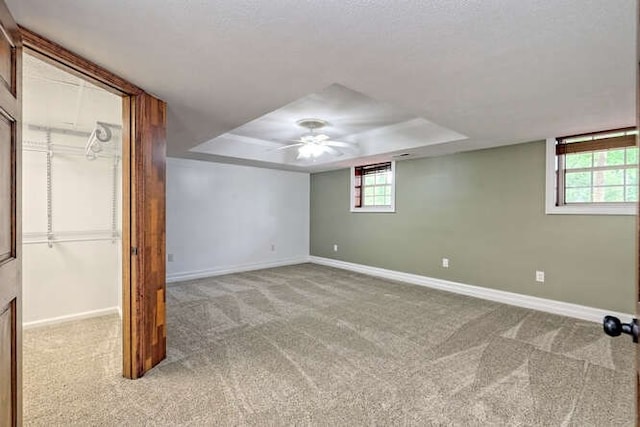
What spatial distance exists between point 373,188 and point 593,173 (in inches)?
125

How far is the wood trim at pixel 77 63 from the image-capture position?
4.92 feet

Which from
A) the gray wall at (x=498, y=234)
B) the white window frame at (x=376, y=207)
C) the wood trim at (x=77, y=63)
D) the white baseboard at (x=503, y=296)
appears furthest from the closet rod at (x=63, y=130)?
the white baseboard at (x=503, y=296)

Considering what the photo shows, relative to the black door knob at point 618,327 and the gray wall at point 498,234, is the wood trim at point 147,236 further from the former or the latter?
the gray wall at point 498,234

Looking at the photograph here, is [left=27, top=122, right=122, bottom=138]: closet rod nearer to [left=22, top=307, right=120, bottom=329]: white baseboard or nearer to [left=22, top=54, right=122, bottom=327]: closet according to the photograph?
[left=22, top=54, right=122, bottom=327]: closet

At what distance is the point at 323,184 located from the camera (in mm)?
6633

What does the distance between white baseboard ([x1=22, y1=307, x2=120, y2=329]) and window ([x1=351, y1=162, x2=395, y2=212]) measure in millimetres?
4214

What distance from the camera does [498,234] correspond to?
4.04 m

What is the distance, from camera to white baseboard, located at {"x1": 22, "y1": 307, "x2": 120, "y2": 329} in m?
3.02

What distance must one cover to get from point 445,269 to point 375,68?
359 cm

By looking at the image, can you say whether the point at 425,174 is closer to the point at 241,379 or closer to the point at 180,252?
the point at 241,379

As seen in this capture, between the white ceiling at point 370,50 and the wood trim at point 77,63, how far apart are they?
0.06m

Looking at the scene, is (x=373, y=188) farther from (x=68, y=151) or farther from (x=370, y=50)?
(x=68, y=151)

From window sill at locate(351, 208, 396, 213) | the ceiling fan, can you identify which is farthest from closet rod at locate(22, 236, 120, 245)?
window sill at locate(351, 208, 396, 213)

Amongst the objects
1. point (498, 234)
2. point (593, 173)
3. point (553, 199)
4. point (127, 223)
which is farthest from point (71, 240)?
point (593, 173)
